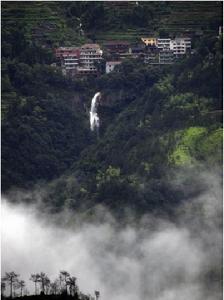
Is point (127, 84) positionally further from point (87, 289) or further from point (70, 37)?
point (87, 289)

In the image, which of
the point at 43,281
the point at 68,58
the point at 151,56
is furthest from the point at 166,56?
the point at 43,281

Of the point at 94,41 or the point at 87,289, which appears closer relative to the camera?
the point at 87,289

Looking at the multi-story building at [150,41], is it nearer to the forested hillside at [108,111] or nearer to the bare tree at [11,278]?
the forested hillside at [108,111]

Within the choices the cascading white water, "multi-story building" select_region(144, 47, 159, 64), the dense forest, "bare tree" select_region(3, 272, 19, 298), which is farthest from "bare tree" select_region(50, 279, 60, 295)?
"multi-story building" select_region(144, 47, 159, 64)

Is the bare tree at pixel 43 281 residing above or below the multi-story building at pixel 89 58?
below

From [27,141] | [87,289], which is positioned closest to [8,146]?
[27,141]

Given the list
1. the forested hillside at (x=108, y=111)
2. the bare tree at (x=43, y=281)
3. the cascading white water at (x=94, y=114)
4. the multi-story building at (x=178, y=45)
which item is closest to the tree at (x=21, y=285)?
the bare tree at (x=43, y=281)

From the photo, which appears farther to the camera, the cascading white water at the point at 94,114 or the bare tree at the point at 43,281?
the cascading white water at the point at 94,114
